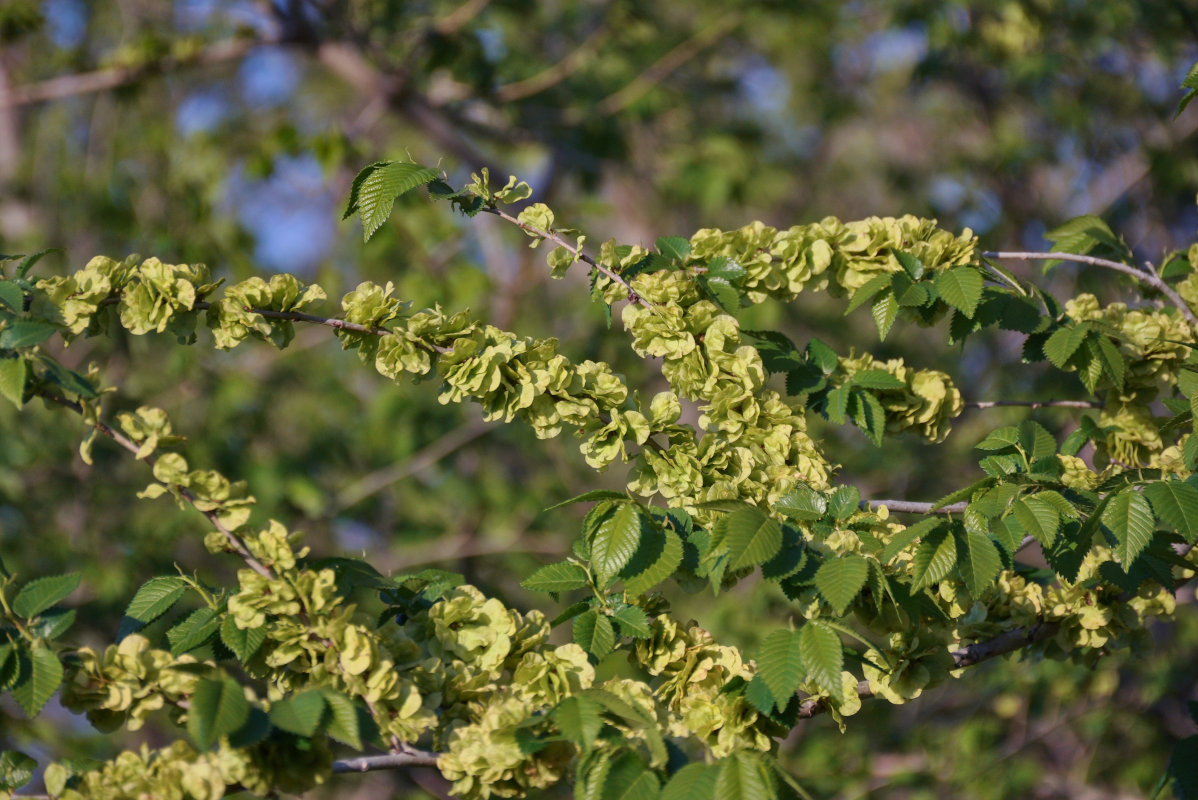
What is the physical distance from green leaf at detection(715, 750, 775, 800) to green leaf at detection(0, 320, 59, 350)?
1.08m

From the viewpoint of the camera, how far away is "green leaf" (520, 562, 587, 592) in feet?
5.32

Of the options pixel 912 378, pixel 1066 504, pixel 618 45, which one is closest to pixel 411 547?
pixel 618 45

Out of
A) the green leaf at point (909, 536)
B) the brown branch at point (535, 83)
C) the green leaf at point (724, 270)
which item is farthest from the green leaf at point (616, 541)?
the brown branch at point (535, 83)

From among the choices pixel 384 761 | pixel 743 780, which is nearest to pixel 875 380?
pixel 743 780

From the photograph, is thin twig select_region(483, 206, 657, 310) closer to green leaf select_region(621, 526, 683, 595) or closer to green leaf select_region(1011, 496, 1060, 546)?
green leaf select_region(621, 526, 683, 595)

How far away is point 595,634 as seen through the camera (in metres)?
1.57

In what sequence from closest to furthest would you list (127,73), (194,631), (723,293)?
(194,631) → (723,293) → (127,73)

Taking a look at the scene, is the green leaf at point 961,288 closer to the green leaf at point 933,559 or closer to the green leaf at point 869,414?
the green leaf at point 869,414

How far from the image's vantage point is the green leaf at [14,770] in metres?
1.42

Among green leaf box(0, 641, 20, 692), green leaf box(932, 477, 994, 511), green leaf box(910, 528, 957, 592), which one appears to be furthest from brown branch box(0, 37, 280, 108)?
green leaf box(910, 528, 957, 592)

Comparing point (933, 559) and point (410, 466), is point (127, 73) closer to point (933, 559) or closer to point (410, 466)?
point (410, 466)

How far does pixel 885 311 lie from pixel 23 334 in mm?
1441

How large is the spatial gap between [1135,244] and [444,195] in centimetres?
444

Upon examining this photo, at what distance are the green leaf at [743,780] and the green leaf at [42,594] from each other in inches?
36.2
